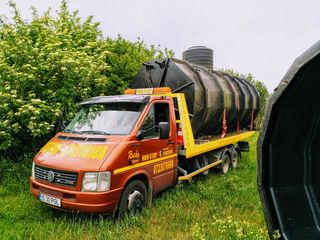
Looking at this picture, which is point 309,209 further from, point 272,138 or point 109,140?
point 109,140

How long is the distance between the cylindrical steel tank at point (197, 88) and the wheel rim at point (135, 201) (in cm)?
266

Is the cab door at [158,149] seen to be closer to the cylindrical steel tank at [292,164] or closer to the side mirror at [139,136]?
the side mirror at [139,136]

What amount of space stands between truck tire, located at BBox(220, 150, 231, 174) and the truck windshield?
3981 mm

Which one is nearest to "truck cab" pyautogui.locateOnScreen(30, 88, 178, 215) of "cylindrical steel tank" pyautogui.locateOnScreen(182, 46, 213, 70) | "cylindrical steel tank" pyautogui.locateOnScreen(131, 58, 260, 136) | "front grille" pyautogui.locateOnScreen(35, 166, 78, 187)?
"front grille" pyautogui.locateOnScreen(35, 166, 78, 187)

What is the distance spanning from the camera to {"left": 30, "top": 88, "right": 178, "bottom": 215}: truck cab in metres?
4.50

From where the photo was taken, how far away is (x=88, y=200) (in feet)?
14.6

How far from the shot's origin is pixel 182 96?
21.8 ft

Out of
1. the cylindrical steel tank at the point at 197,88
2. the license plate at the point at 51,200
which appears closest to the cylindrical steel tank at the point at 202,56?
the cylindrical steel tank at the point at 197,88

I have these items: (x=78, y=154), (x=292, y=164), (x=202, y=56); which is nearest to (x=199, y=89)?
(x=78, y=154)

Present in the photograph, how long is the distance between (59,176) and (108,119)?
1430 mm

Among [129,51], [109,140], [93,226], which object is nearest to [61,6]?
[129,51]

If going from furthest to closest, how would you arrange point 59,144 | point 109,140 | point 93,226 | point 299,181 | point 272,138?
1. point 59,144
2. point 109,140
3. point 93,226
4. point 299,181
5. point 272,138

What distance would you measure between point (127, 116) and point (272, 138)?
12.0ft

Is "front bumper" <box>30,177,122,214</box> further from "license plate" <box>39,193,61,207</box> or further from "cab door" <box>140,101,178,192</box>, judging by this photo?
"cab door" <box>140,101,178,192</box>
